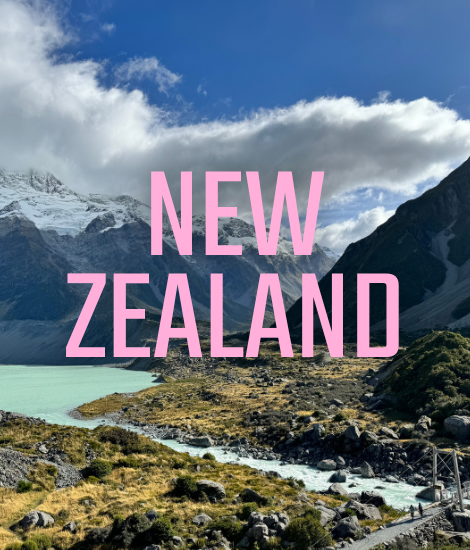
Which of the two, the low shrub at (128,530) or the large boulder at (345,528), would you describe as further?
the large boulder at (345,528)

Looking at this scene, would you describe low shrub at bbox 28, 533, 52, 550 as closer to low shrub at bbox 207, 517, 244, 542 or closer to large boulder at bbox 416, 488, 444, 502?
low shrub at bbox 207, 517, 244, 542

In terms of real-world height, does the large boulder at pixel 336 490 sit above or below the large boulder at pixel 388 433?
below

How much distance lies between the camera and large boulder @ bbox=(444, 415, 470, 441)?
3628 centimetres

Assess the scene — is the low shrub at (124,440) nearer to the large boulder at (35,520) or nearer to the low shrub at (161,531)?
the large boulder at (35,520)

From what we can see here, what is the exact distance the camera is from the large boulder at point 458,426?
3628 cm

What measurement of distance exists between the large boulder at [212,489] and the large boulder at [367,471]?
1289cm

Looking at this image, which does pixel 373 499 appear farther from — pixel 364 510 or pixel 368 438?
pixel 368 438

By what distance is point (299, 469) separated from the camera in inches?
1401

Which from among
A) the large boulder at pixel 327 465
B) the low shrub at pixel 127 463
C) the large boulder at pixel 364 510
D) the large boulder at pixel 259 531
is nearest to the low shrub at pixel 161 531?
the large boulder at pixel 259 531

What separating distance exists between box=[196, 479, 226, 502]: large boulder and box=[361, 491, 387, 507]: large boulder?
29.9 ft

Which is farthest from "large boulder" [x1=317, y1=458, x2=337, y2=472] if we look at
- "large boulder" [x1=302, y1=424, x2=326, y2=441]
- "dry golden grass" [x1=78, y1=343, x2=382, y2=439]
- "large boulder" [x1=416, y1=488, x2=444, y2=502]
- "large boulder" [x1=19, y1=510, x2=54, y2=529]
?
"large boulder" [x1=19, y1=510, x2=54, y2=529]

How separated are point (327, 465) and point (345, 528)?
15184 millimetres

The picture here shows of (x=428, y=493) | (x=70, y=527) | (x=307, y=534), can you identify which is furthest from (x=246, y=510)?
(x=428, y=493)

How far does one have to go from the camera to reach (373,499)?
25.4m
